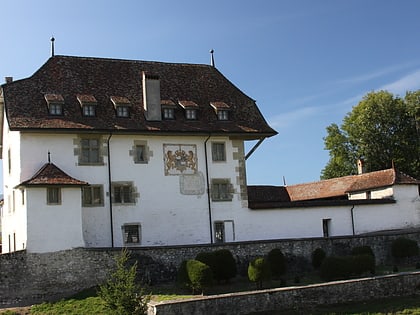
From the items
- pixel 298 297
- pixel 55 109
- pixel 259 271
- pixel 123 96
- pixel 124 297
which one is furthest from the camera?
pixel 123 96

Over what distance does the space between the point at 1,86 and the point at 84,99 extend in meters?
4.06

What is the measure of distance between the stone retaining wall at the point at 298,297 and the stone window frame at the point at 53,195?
7.47m

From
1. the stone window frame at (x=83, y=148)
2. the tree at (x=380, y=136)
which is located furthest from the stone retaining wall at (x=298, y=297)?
the tree at (x=380, y=136)

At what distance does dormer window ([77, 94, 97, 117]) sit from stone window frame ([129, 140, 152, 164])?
257 centimetres

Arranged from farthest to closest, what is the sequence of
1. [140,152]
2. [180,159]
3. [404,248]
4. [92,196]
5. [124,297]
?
[180,159], [140,152], [404,248], [92,196], [124,297]

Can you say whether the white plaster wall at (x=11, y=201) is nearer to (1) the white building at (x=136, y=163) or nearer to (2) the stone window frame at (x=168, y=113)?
(1) the white building at (x=136, y=163)

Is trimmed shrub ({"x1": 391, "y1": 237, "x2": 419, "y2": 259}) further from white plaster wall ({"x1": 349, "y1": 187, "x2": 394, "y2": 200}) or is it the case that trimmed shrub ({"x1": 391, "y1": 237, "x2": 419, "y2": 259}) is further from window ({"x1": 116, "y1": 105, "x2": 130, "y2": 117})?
window ({"x1": 116, "y1": 105, "x2": 130, "y2": 117})

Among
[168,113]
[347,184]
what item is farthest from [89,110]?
[347,184]

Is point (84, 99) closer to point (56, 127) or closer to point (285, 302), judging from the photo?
point (56, 127)

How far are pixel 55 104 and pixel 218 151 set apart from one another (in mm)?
8749

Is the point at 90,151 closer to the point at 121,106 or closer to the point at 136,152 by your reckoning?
the point at 136,152

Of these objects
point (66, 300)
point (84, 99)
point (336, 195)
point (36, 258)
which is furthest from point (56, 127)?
point (336, 195)

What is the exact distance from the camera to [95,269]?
88.0 feet

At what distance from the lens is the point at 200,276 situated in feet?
81.4
